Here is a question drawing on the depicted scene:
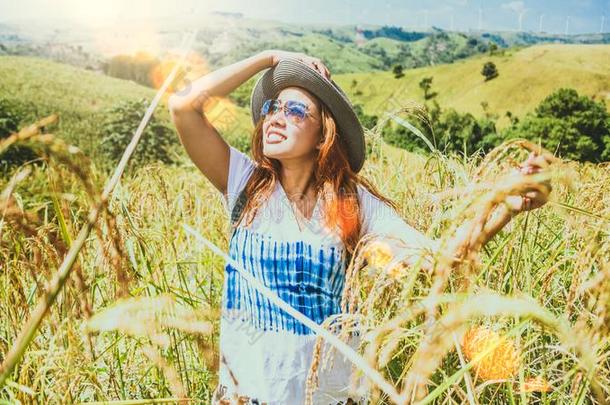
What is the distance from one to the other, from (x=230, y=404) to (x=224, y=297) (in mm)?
512

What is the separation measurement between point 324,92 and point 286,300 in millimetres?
856

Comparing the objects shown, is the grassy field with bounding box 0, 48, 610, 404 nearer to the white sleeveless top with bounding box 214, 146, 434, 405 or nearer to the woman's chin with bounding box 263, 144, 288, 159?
the white sleeveless top with bounding box 214, 146, 434, 405

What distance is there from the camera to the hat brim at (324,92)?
2049mm

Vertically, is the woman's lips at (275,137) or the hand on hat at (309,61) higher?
the hand on hat at (309,61)

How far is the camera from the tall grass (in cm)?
52

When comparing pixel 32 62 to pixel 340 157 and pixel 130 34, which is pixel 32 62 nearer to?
pixel 130 34

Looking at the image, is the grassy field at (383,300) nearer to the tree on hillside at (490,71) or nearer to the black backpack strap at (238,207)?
the black backpack strap at (238,207)

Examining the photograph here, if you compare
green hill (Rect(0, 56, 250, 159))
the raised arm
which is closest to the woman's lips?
the raised arm

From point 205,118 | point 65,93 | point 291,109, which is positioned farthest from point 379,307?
point 65,93

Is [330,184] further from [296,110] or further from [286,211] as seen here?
[296,110]

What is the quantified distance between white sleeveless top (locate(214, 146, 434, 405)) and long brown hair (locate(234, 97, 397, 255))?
0.12 ft

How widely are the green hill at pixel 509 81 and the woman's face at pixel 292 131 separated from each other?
83.1 metres

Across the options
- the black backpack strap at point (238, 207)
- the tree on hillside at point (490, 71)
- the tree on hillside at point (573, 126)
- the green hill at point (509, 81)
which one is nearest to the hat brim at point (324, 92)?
the black backpack strap at point (238, 207)

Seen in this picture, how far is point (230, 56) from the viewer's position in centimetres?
11044
